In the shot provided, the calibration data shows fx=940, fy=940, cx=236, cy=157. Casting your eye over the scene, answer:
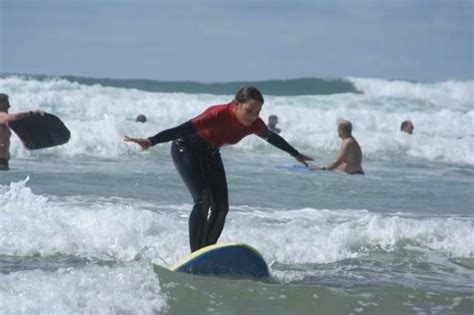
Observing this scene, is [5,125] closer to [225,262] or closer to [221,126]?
[221,126]

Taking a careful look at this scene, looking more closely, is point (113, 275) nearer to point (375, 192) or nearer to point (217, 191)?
point (217, 191)

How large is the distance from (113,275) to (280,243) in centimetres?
267

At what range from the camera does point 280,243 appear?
8734 mm

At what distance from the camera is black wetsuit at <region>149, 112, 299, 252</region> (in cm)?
699

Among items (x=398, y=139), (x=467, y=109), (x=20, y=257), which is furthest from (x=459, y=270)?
(x=467, y=109)

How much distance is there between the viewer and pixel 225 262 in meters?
6.96

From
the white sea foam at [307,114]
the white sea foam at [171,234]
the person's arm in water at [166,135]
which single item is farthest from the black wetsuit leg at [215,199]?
the white sea foam at [307,114]

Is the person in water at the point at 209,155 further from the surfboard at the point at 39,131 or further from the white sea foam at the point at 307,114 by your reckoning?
the white sea foam at the point at 307,114

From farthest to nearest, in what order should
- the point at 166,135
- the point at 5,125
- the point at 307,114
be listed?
the point at 307,114, the point at 5,125, the point at 166,135

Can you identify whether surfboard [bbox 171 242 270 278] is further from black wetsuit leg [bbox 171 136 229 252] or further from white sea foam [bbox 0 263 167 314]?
white sea foam [bbox 0 263 167 314]

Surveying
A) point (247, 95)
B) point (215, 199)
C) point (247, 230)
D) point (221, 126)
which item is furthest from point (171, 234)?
point (247, 95)

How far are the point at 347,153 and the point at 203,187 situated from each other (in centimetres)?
772

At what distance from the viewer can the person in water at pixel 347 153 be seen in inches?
561

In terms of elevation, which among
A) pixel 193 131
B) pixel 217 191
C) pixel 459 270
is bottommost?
pixel 459 270
